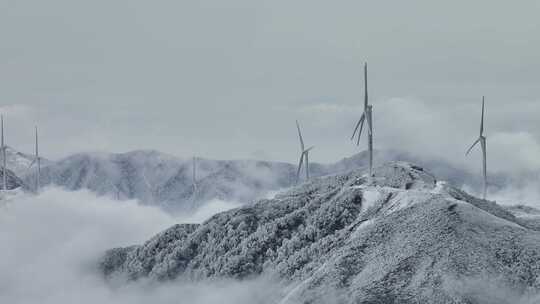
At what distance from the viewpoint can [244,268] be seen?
163125 millimetres

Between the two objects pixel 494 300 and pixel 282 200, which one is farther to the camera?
pixel 282 200

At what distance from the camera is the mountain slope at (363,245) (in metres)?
130

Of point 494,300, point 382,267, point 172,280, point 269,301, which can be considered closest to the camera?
point 494,300

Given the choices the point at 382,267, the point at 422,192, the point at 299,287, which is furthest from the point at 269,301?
the point at 422,192

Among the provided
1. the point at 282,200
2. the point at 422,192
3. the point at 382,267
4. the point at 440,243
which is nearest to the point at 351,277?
the point at 382,267

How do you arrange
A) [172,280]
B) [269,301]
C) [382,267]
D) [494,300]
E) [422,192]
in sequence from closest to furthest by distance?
1. [494,300]
2. [382,267]
3. [269,301]
4. [422,192]
5. [172,280]

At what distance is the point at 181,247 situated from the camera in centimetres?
18188

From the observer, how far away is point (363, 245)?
14488cm

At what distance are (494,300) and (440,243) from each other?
570 inches

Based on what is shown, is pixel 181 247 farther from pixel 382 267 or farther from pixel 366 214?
pixel 382 267

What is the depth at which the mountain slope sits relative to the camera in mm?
130000

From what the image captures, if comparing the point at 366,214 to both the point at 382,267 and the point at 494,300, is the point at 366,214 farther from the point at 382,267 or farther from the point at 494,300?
the point at 494,300

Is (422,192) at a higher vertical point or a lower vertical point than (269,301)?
higher

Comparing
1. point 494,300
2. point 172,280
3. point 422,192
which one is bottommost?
point 172,280
